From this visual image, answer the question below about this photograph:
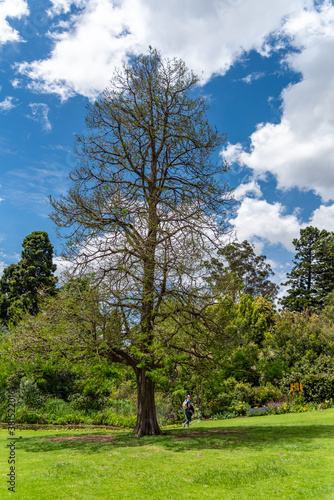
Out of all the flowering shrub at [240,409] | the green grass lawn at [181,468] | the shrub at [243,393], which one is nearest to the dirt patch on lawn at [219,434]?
the green grass lawn at [181,468]

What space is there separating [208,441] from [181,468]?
319 cm

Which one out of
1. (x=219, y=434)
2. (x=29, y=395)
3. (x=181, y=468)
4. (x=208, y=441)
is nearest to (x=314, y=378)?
(x=219, y=434)

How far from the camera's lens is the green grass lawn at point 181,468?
5684mm

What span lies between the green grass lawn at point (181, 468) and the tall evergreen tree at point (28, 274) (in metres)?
22.2

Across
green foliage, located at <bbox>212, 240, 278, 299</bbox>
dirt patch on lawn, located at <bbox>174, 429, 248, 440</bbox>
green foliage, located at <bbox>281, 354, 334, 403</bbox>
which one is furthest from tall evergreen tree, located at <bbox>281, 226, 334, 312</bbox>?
dirt patch on lawn, located at <bbox>174, 429, 248, 440</bbox>

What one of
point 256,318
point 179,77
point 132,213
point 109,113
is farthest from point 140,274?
point 256,318

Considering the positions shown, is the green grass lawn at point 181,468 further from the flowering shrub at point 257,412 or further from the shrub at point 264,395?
the shrub at point 264,395

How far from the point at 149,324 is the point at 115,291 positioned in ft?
4.80

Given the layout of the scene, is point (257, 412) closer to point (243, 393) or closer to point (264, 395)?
point (264, 395)

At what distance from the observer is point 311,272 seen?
46.6 metres

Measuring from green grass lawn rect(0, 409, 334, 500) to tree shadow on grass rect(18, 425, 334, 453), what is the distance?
0.03 meters

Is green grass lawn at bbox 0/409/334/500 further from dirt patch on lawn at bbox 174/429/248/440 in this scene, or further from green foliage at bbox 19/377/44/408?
green foliage at bbox 19/377/44/408

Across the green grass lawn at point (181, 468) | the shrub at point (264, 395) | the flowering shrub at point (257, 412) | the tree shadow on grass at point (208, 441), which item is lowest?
the flowering shrub at point (257, 412)

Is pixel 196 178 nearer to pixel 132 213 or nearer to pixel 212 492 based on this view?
pixel 132 213
